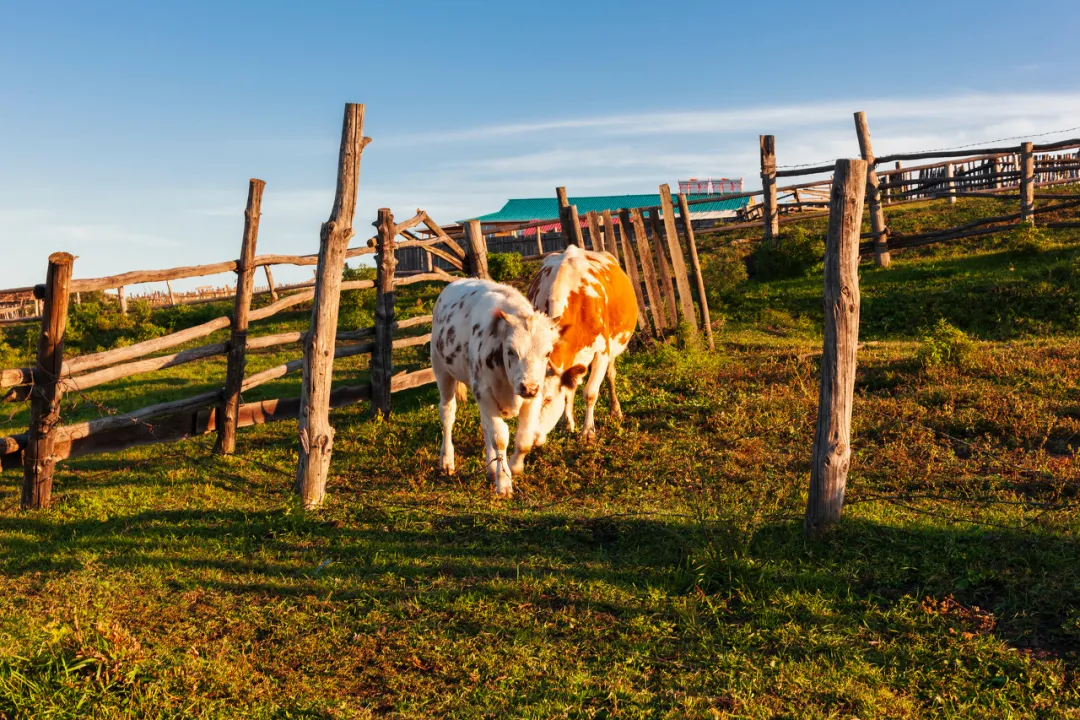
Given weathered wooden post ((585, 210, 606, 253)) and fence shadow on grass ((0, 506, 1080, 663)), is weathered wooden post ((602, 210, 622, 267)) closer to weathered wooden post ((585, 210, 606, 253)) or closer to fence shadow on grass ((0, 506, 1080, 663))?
weathered wooden post ((585, 210, 606, 253))

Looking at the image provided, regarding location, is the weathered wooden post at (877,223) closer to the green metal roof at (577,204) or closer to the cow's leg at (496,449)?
the cow's leg at (496,449)

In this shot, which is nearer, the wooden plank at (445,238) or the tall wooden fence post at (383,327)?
the tall wooden fence post at (383,327)

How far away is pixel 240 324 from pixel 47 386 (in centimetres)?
236

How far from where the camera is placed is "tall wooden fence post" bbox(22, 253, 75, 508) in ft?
26.4

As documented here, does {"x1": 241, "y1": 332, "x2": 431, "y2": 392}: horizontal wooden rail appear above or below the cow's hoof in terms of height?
above

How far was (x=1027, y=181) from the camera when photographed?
777 inches

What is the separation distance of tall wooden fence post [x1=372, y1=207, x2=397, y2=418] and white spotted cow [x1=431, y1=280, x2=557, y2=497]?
1.96 metres

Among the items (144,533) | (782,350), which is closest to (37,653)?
(144,533)

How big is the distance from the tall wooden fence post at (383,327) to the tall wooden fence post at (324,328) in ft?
11.0

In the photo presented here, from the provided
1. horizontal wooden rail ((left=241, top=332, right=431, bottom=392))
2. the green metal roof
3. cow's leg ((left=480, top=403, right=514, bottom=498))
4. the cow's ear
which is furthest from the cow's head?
the green metal roof

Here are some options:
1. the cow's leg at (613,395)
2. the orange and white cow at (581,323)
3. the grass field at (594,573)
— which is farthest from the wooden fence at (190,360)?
the cow's leg at (613,395)

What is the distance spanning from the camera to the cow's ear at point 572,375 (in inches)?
368

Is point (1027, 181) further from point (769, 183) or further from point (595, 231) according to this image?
point (595, 231)

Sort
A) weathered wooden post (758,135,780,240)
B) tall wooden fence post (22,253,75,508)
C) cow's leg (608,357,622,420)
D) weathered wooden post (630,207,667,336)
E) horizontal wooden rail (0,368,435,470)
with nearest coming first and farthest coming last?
tall wooden fence post (22,253,75,508) < horizontal wooden rail (0,368,435,470) < cow's leg (608,357,622,420) < weathered wooden post (630,207,667,336) < weathered wooden post (758,135,780,240)
